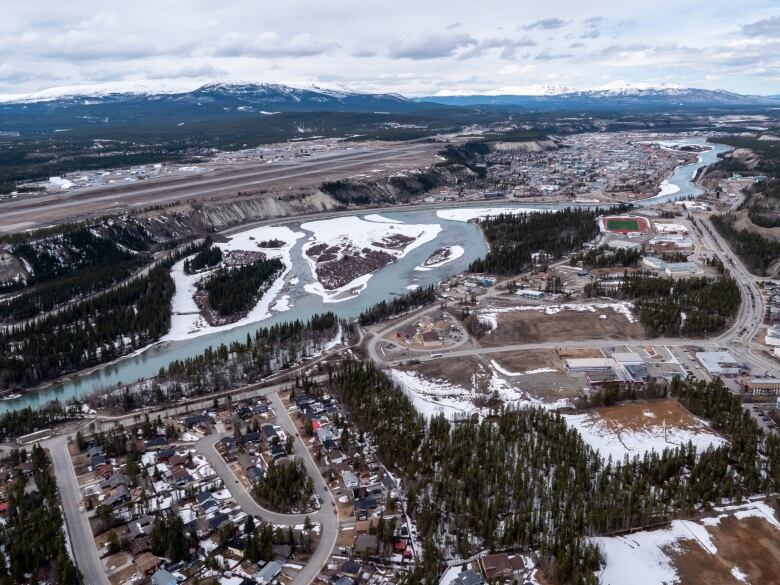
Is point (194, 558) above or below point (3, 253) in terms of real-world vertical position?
below

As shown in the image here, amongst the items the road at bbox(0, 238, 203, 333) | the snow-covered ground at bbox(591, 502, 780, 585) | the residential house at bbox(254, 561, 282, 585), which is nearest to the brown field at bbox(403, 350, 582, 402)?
the snow-covered ground at bbox(591, 502, 780, 585)

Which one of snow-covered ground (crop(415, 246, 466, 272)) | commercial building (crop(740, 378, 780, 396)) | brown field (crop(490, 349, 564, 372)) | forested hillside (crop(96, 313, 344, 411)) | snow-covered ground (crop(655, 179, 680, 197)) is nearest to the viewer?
forested hillside (crop(96, 313, 344, 411))

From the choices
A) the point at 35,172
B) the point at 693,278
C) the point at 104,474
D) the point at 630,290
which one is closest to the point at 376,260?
the point at 630,290

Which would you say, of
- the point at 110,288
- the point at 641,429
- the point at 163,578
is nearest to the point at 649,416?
the point at 641,429

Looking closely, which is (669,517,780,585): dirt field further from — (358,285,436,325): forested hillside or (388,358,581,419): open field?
(358,285,436,325): forested hillside

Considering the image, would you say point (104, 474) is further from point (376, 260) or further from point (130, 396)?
point (376, 260)

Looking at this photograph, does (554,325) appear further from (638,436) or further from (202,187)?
(202,187)
